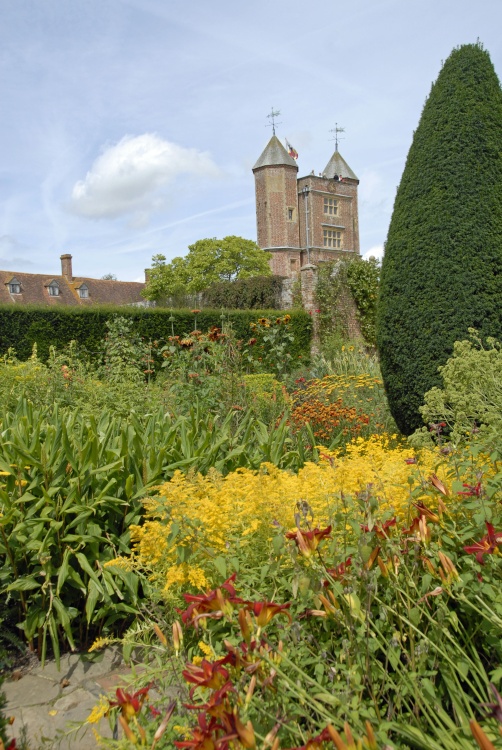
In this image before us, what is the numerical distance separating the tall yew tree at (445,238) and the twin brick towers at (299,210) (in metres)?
36.3

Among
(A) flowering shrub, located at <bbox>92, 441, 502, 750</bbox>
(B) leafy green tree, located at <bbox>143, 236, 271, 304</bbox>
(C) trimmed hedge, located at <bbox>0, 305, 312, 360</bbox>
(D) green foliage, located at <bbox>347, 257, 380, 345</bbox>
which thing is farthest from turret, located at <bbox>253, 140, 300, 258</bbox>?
(A) flowering shrub, located at <bbox>92, 441, 502, 750</bbox>

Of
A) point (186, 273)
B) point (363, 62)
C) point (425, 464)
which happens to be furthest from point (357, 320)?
point (186, 273)

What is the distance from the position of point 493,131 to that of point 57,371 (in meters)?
4.67

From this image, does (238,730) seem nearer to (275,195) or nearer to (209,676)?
(209,676)

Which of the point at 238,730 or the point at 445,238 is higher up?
the point at 445,238

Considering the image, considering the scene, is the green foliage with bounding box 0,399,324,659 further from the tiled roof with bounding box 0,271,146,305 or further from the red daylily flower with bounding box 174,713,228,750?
the tiled roof with bounding box 0,271,146,305

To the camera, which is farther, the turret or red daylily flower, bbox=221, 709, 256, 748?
the turret

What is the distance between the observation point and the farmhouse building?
34469 mm

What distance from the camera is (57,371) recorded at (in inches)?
234

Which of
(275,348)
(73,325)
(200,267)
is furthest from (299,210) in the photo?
(275,348)

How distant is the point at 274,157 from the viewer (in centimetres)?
4297

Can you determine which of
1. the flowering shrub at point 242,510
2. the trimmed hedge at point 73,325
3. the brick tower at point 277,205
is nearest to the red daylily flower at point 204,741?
the flowering shrub at point 242,510

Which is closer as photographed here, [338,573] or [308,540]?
[308,540]

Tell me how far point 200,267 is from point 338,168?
18343 millimetres
